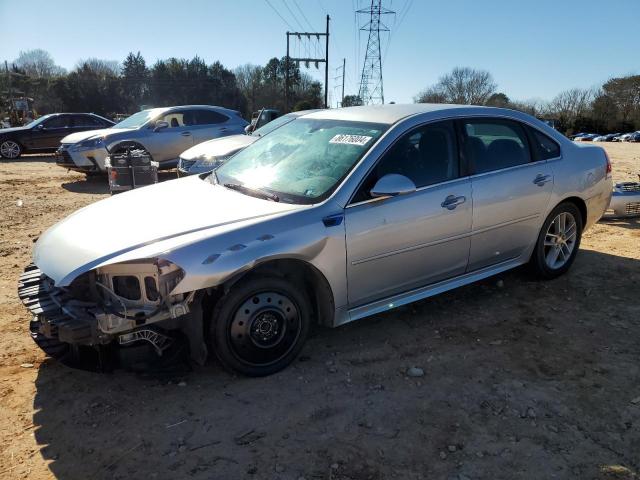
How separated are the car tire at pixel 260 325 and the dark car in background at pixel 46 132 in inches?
605

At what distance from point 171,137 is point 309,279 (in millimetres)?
9285

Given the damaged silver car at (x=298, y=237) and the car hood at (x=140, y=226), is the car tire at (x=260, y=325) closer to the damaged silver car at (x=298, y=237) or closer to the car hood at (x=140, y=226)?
the damaged silver car at (x=298, y=237)

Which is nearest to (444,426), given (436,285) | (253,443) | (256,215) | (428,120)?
(253,443)

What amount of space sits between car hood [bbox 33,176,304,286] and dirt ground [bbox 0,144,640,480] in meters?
0.83

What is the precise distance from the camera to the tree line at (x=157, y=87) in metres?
49.6

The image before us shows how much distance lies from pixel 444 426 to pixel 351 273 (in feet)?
3.72

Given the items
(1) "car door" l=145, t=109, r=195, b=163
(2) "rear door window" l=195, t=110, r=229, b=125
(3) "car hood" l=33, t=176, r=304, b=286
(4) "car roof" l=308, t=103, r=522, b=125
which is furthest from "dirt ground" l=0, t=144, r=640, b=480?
(2) "rear door window" l=195, t=110, r=229, b=125

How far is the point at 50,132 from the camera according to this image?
657 inches

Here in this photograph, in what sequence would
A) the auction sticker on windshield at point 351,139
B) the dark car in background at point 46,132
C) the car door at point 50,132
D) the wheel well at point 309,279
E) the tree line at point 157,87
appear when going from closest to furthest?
the wheel well at point 309,279 → the auction sticker on windshield at point 351,139 → the dark car in background at point 46,132 → the car door at point 50,132 → the tree line at point 157,87

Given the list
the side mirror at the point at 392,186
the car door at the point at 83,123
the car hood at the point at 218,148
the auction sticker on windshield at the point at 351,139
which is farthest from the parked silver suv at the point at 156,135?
the side mirror at the point at 392,186

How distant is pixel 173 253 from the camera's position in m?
2.83

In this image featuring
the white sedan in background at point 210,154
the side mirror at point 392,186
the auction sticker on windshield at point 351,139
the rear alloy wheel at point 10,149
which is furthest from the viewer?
the rear alloy wheel at point 10,149

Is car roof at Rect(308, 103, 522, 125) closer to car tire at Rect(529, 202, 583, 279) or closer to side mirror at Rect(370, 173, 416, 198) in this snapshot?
side mirror at Rect(370, 173, 416, 198)

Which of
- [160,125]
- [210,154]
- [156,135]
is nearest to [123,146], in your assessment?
[156,135]
